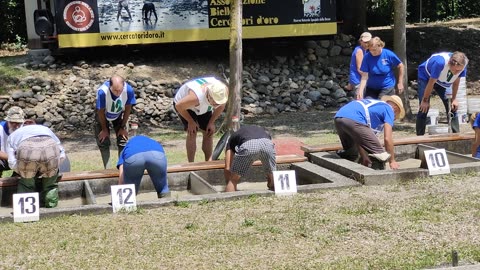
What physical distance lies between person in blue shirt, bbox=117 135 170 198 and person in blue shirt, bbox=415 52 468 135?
13.9ft

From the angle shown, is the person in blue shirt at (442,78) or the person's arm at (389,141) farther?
the person in blue shirt at (442,78)

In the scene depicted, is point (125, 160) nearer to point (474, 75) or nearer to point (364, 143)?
point (364, 143)

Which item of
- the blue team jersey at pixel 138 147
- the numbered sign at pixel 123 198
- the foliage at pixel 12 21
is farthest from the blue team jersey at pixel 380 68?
the foliage at pixel 12 21

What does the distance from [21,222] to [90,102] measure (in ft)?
33.4

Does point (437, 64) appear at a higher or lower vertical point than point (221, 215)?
higher

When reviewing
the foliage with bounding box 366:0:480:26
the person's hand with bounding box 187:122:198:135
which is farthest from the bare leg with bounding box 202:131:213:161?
the foliage with bounding box 366:0:480:26

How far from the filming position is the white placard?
7.77 meters

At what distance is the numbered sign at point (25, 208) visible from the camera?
6.52 m

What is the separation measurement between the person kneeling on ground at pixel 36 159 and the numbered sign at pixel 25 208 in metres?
0.56

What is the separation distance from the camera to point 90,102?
16.5 metres

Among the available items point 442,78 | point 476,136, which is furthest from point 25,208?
point 442,78

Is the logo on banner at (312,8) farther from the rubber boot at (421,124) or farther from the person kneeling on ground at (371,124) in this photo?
the person kneeling on ground at (371,124)

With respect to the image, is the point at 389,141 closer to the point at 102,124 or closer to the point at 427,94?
the point at 427,94

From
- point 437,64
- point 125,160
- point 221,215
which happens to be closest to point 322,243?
point 221,215
